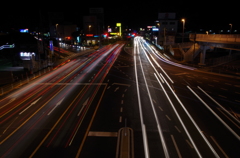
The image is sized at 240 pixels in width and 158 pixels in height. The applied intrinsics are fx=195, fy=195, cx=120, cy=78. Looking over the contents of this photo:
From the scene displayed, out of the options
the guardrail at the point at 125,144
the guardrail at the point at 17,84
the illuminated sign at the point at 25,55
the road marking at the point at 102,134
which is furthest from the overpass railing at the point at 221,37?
the illuminated sign at the point at 25,55

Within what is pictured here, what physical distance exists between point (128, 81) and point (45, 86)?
35.6 ft

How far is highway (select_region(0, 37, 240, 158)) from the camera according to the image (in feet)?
36.7

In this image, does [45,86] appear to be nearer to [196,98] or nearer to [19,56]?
[196,98]

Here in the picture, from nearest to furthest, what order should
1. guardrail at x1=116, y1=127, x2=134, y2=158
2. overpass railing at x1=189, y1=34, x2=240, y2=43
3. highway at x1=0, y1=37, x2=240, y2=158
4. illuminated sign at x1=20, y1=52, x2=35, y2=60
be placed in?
guardrail at x1=116, y1=127, x2=134, y2=158
highway at x1=0, y1=37, x2=240, y2=158
overpass railing at x1=189, y1=34, x2=240, y2=43
illuminated sign at x1=20, y1=52, x2=35, y2=60

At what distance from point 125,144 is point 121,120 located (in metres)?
3.39

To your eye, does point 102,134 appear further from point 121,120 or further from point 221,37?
point 221,37

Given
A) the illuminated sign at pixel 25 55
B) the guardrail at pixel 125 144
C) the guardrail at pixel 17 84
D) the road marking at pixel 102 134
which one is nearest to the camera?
the guardrail at pixel 125 144

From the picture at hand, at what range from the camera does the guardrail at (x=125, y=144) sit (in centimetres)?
1063

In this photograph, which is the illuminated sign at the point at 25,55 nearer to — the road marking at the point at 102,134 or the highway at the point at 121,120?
the highway at the point at 121,120

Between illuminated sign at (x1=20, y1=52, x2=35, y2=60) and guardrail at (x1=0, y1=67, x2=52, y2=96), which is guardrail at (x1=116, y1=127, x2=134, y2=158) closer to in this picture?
guardrail at (x1=0, y1=67, x2=52, y2=96)

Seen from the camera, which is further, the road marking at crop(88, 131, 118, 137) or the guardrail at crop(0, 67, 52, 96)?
the guardrail at crop(0, 67, 52, 96)

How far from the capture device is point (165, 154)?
10.7m

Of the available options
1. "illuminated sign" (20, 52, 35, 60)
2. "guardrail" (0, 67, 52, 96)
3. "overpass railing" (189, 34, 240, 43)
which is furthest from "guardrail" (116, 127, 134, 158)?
"illuminated sign" (20, 52, 35, 60)

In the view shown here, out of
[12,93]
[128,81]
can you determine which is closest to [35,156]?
[12,93]
